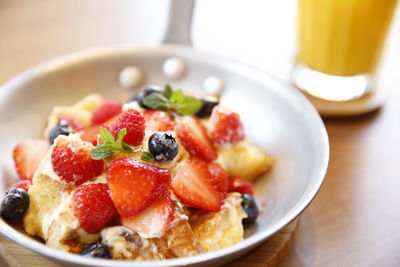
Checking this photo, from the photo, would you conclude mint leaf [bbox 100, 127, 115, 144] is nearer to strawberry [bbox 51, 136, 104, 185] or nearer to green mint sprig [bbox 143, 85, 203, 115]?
strawberry [bbox 51, 136, 104, 185]

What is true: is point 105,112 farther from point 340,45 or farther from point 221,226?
point 340,45

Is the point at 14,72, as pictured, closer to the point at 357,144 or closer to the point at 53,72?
the point at 53,72

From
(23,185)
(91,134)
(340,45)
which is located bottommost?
(23,185)

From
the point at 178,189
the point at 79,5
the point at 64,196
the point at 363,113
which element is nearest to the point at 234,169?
the point at 178,189

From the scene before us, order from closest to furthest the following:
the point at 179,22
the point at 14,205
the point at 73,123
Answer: the point at 14,205 → the point at 73,123 → the point at 179,22

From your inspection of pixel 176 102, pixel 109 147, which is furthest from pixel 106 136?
pixel 176 102

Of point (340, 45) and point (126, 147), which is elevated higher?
point (340, 45)

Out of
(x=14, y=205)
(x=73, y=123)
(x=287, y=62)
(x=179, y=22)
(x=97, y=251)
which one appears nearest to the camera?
(x=97, y=251)

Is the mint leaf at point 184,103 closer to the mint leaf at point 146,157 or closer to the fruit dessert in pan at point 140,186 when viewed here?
the fruit dessert in pan at point 140,186
